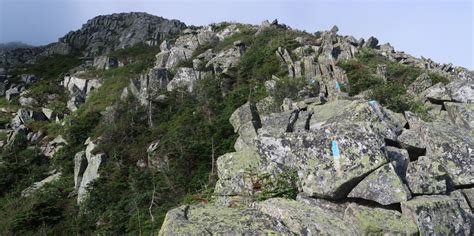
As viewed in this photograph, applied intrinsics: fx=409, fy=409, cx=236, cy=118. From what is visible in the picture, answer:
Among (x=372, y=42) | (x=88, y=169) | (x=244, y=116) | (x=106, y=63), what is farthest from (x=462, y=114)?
(x=106, y=63)

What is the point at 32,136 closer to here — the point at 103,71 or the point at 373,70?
the point at 103,71

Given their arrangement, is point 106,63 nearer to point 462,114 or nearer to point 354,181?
point 462,114

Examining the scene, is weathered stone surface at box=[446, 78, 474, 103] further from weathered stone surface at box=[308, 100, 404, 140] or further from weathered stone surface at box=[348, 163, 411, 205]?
weathered stone surface at box=[348, 163, 411, 205]

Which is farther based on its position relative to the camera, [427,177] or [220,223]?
[427,177]

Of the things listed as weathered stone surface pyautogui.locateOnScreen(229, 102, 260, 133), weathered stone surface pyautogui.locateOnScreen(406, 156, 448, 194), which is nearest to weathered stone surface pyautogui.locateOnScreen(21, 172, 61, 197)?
weathered stone surface pyautogui.locateOnScreen(229, 102, 260, 133)

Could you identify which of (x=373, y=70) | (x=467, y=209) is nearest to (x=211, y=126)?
(x=373, y=70)

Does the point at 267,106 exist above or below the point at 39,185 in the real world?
above

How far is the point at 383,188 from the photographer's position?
6.55 metres

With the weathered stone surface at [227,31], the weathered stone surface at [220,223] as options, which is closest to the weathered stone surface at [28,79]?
the weathered stone surface at [227,31]

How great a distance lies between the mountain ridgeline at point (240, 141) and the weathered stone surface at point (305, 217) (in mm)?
22

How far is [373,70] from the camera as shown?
28219mm

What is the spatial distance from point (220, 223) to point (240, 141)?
9.77m

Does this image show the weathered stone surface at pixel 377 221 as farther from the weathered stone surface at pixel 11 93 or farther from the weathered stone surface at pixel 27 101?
the weathered stone surface at pixel 11 93

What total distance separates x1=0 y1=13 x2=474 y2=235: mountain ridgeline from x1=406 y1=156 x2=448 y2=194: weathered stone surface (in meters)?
0.02
